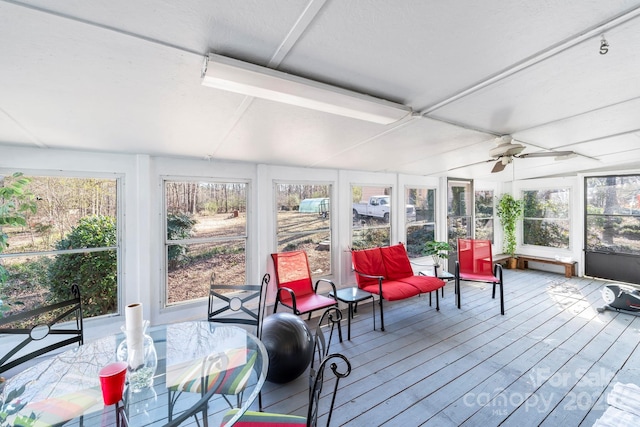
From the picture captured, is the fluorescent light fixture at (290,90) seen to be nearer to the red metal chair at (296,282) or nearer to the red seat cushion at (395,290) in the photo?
the red metal chair at (296,282)

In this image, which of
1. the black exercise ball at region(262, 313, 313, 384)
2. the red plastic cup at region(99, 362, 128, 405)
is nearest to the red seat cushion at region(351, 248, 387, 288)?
the black exercise ball at region(262, 313, 313, 384)

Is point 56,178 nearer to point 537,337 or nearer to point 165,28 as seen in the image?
point 165,28

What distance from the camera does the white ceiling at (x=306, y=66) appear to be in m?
1.08

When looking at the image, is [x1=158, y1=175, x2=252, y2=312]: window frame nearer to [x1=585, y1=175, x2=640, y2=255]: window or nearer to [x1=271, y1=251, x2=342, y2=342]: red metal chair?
[x1=271, y1=251, x2=342, y2=342]: red metal chair

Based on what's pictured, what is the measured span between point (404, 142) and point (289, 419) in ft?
8.72

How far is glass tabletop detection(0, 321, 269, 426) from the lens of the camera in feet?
4.60

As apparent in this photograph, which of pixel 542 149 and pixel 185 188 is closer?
pixel 185 188

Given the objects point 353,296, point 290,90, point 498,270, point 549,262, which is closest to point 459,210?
point 498,270

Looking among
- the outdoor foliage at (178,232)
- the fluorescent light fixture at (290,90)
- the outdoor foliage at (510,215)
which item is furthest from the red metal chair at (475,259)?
the outdoor foliage at (178,232)

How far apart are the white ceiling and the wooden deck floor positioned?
2318 millimetres

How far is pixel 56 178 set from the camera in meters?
→ 2.65

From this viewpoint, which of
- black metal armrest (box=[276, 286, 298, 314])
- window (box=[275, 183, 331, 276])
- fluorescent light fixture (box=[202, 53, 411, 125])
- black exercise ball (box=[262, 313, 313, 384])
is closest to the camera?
fluorescent light fixture (box=[202, 53, 411, 125])

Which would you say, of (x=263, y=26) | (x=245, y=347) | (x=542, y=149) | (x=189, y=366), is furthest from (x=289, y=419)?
(x=542, y=149)

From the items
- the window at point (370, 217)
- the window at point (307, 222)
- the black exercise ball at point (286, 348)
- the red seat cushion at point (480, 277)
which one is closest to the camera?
the black exercise ball at point (286, 348)
